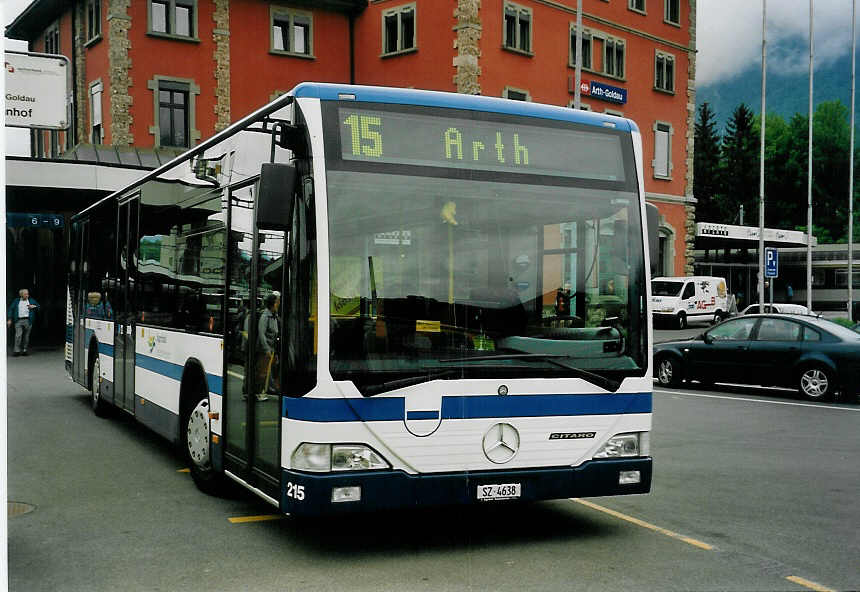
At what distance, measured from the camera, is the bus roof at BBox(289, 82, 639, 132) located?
6.08 meters

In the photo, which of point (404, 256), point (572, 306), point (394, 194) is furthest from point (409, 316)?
point (572, 306)

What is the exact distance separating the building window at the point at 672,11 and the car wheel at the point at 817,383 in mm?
32027

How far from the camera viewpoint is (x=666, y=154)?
45.8 meters

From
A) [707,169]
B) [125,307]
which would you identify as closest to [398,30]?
[125,307]

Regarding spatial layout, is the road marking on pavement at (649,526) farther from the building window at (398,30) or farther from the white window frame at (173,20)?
the building window at (398,30)

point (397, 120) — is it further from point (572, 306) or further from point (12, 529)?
point (12, 529)

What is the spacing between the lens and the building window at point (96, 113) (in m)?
34.9

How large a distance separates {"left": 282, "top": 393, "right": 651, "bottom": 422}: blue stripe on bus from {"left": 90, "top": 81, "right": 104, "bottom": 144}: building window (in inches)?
1248

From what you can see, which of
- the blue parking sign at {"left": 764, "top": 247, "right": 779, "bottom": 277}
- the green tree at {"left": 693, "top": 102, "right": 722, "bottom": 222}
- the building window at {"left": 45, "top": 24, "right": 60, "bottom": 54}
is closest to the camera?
the blue parking sign at {"left": 764, "top": 247, "right": 779, "bottom": 277}

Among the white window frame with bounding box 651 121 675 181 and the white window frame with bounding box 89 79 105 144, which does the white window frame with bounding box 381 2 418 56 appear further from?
the white window frame with bounding box 651 121 675 181

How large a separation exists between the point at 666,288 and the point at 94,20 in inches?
951

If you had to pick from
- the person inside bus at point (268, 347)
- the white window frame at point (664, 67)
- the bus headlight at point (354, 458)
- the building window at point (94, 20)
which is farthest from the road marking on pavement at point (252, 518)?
the white window frame at point (664, 67)

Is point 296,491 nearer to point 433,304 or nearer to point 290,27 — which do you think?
point 433,304

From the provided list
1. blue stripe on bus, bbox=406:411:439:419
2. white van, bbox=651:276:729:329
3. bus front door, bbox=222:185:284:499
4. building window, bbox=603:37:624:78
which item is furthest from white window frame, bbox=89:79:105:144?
blue stripe on bus, bbox=406:411:439:419
